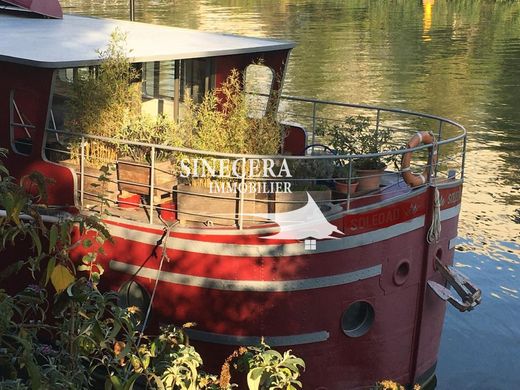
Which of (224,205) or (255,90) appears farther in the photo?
(255,90)

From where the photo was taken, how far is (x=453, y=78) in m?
32.2

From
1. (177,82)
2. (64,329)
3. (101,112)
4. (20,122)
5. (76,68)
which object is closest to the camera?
(64,329)

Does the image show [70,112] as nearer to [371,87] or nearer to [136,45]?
[136,45]

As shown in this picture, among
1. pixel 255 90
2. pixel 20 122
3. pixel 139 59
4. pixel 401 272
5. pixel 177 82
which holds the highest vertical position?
pixel 139 59

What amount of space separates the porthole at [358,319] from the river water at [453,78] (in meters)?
2.50

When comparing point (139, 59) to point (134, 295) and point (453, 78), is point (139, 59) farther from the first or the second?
point (453, 78)

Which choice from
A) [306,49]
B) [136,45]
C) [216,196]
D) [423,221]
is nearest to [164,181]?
[216,196]

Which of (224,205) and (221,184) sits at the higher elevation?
(221,184)

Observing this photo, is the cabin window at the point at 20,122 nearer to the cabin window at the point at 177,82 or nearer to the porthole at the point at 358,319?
the cabin window at the point at 177,82

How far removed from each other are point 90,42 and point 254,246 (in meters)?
3.54

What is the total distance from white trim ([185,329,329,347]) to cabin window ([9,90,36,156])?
2.85 m

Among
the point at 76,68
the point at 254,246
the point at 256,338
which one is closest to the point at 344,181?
the point at 254,246

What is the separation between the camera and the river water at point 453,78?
460 inches

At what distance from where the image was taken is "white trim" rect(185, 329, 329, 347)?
7.95 meters
